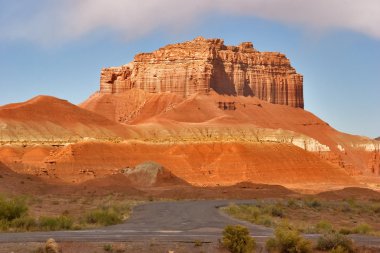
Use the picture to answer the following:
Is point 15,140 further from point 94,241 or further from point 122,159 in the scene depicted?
point 94,241

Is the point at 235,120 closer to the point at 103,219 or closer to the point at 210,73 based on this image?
the point at 210,73

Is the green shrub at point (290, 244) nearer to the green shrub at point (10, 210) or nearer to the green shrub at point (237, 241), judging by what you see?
the green shrub at point (237, 241)

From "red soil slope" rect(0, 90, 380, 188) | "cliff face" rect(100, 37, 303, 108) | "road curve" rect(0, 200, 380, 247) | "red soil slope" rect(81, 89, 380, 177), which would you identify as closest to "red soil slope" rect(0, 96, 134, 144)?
"red soil slope" rect(0, 90, 380, 188)

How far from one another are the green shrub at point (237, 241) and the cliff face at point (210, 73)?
127 metres

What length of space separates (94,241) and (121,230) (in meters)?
4.61

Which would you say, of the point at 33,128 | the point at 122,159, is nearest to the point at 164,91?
the point at 33,128

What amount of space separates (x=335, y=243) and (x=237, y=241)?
10.0ft

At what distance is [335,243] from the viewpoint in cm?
1892

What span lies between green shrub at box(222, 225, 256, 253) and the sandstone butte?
4752 cm

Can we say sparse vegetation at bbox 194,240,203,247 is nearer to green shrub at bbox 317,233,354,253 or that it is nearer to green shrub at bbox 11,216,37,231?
green shrub at bbox 317,233,354,253

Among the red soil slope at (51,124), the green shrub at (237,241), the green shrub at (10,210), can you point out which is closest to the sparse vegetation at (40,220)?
the green shrub at (10,210)

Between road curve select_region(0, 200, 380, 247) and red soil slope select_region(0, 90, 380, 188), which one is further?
red soil slope select_region(0, 90, 380, 188)

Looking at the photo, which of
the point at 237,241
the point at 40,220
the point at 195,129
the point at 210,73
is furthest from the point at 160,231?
the point at 210,73

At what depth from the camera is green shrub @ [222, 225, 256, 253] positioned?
59.4ft
